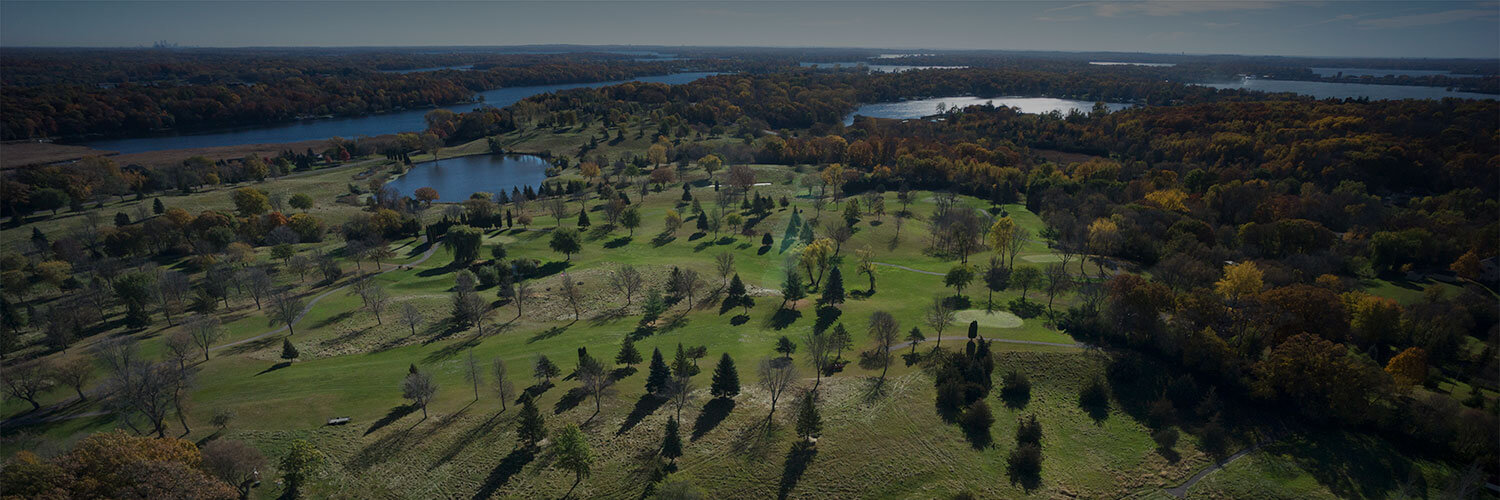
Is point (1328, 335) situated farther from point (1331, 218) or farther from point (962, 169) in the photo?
point (962, 169)

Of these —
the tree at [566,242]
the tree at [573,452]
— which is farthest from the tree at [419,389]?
the tree at [566,242]

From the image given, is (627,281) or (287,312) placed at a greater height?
(627,281)

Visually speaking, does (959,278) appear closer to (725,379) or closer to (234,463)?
(725,379)

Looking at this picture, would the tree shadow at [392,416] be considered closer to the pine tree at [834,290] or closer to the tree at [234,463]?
the tree at [234,463]

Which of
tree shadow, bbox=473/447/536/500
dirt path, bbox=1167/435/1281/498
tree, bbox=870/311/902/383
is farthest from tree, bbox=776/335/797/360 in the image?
dirt path, bbox=1167/435/1281/498

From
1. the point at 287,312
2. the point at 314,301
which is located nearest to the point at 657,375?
the point at 287,312

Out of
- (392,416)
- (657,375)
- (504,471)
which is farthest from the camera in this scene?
(657,375)
